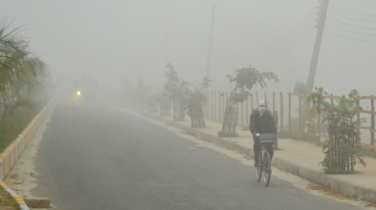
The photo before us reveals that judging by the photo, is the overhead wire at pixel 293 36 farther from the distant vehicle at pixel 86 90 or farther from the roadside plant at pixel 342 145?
the roadside plant at pixel 342 145

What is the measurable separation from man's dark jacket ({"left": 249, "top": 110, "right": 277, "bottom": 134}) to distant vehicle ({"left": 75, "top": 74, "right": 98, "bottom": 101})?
70.6 m

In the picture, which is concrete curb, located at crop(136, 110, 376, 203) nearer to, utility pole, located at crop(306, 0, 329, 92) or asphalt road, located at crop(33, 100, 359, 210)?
asphalt road, located at crop(33, 100, 359, 210)

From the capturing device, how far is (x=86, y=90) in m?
84.6

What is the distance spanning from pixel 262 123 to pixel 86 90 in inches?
2880

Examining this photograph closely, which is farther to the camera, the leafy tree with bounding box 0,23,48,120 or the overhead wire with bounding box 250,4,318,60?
the overhead wire with bounding box 250,4,318,60

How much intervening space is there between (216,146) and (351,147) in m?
8.50

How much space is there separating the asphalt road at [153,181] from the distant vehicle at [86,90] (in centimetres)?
6387

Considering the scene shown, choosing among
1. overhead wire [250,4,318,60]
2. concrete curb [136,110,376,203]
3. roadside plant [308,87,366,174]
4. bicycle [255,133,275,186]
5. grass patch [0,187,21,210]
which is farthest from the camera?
overhead wire [250,4,318,60]

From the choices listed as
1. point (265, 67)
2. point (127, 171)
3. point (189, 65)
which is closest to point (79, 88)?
point (265, 67)

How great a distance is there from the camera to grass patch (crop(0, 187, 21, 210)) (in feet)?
27.0

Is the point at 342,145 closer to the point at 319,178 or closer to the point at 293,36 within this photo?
the point at 319,178

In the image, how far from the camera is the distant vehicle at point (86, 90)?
83450 millimetres

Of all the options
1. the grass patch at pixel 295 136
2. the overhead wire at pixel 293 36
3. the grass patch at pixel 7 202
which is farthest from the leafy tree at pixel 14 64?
the overhead wire at pixel 293 36

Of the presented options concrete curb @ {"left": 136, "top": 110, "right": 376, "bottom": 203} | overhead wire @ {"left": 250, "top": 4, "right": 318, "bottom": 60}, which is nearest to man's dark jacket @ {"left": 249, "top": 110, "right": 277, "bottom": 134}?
concrete curb @ {"left": 136, "top": 110, "right": 376, "bottom": 203}
